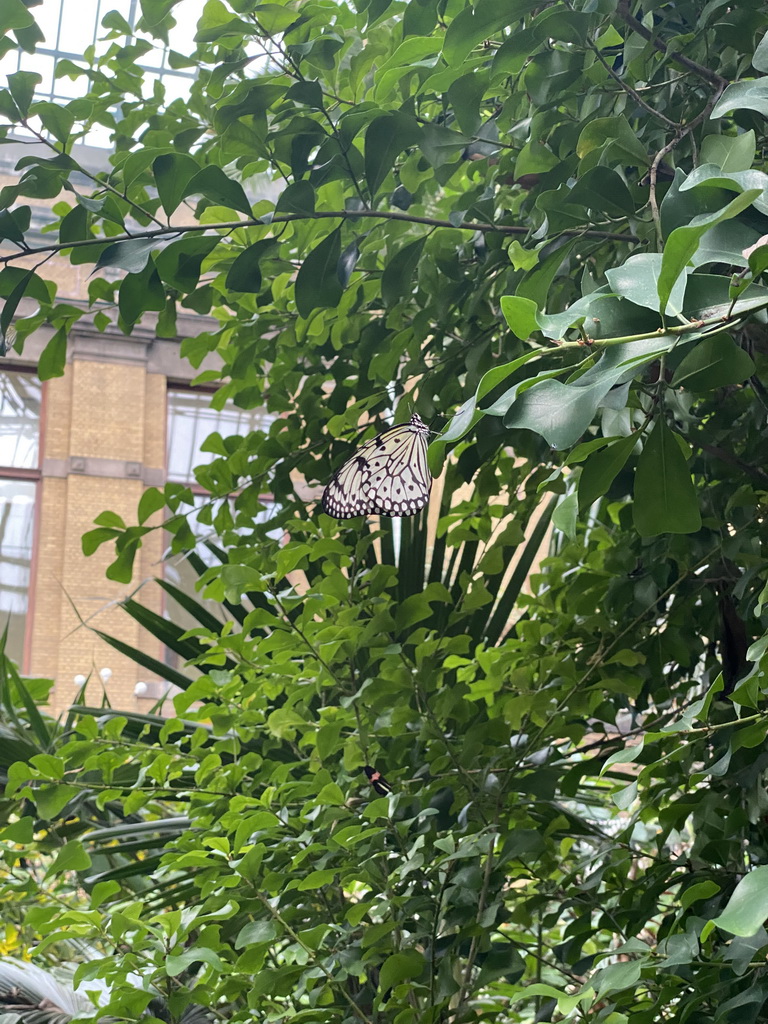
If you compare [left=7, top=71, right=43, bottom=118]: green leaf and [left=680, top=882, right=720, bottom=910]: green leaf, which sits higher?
Answer: [left=7, top=71, right=43, bottom=118]: green leaf

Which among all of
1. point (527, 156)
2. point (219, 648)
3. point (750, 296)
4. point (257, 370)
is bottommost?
point (219, 648)

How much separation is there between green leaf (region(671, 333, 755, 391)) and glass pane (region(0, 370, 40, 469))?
31.4ft

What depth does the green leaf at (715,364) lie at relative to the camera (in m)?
0.49

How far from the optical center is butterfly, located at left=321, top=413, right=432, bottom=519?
1032 mm

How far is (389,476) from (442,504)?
369mm

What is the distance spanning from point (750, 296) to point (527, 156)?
19.5 inches

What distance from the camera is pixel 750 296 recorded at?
44 centimetres

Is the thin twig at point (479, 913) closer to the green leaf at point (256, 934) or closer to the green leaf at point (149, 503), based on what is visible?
the green leaf at point (256, 934)

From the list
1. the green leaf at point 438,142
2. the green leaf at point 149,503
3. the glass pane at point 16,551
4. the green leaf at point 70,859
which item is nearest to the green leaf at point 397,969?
the green leaf at point 70,859

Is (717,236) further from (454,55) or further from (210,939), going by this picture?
(210,939)

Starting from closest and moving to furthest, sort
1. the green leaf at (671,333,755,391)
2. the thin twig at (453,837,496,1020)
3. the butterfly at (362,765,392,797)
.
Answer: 1. the green leaf at (671,333,755,391)
2. the thin twig at (453,837,496,1020)
3. the butterfly at (362,765,392,797)

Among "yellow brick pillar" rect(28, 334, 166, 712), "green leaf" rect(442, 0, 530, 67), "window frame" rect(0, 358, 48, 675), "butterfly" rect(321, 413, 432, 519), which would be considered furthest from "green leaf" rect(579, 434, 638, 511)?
"window frame" rect(0, 358, 48, 675)

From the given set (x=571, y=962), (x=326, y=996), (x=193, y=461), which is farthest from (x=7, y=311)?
(x=193, y=461)

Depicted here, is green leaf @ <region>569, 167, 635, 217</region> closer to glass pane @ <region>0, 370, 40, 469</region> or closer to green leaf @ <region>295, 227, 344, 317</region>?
green leaf @ <region>295, 227, 344, 317</region>
